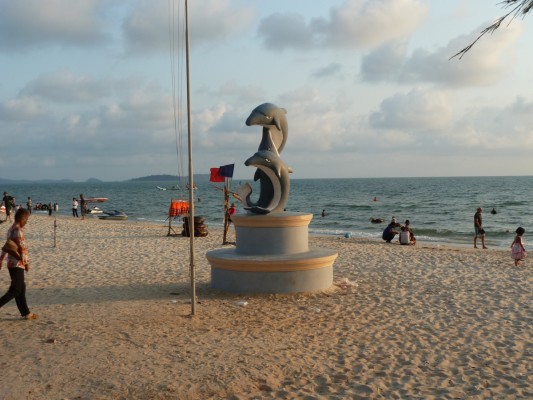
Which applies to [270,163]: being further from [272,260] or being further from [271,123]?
[272,260]

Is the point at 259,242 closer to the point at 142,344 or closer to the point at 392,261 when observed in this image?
the point at 142,344

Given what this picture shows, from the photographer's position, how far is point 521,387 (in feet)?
19.0

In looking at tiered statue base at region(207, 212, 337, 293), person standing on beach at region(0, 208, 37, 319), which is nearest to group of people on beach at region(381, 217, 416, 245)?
tiered statue base at region(207, 212, 337, 293)

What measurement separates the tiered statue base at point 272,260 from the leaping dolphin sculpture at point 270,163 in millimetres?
480

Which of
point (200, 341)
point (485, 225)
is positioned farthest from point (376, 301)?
point (485, 225)

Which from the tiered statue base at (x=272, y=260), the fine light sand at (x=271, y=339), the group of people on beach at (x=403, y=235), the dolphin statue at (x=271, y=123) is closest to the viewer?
the fine light sand at (x=271, y=339)

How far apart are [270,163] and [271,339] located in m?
4.52

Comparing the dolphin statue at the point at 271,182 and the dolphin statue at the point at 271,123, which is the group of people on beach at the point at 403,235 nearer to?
the dolphin statue at the point at 271,123

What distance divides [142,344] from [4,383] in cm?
178

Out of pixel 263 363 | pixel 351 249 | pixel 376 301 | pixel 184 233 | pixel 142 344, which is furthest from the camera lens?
pixel 184 233

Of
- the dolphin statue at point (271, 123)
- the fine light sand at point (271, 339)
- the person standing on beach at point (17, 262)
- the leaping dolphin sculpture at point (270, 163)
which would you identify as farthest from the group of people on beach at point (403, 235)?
the person standing on beach at point (17, 262)

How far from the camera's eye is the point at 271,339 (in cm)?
745

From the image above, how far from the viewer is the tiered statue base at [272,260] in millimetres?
10133

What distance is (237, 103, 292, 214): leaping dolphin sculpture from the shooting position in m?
11.0
